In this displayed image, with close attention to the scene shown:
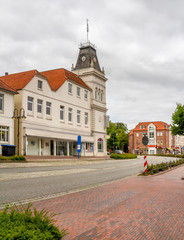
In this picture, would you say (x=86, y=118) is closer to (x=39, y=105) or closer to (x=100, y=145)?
(x=100, y=145)

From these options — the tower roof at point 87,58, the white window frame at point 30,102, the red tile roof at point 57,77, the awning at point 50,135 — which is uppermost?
the tower roof at point 87,58

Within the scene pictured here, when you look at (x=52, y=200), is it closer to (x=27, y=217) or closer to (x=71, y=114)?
(x=27, y=217)

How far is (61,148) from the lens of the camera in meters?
42.7

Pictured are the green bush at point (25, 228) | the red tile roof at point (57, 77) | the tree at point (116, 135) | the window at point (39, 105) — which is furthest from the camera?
the tree at point (116, 135)

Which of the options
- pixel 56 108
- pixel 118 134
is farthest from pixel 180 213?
pixel 118 134

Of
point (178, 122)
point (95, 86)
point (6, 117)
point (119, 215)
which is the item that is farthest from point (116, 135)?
point (119, 215)

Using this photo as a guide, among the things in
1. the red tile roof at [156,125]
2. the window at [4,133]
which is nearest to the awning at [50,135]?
the window at [4,133]

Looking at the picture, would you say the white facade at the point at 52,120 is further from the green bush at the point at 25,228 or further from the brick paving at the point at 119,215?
the green bush at the point at 25,228

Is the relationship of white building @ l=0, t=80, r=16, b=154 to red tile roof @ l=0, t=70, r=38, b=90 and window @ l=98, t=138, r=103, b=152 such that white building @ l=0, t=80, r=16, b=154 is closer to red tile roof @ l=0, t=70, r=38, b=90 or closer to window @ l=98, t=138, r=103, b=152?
red tile roof @ l=0, t=70, r=38, b=90

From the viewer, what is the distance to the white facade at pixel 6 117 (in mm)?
32438

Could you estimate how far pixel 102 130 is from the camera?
54969mm

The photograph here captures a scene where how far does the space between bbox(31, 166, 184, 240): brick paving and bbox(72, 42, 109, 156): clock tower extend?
4201cm

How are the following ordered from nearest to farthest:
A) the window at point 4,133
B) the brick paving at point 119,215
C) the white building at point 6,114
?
the brick paving at point 119,215 < the window at point 4,133 < the white building at point 6,114

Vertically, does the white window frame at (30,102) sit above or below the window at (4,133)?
above
